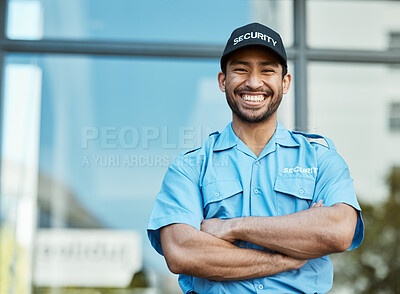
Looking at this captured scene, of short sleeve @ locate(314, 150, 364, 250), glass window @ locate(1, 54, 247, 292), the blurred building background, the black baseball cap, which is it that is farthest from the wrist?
glass window @ locate(1, 54, 247, 292)

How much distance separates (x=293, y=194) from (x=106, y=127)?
275cm

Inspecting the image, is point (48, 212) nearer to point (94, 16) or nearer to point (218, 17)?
point (94, 16)

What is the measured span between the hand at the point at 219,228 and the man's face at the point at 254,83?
14.8 inches

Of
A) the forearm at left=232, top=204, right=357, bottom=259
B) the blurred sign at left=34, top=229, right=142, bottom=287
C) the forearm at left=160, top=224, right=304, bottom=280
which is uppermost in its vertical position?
the forearm at left=232, top=204, right=357, bottom=259

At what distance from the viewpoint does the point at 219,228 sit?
1.73 meters

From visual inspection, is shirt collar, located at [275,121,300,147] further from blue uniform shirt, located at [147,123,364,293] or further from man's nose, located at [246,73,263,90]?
man's nose, located at [246,73,263,90]

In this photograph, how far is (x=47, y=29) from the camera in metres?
4.32

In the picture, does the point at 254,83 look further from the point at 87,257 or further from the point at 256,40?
the point at 87,257

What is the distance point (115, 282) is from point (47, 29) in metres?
2.06

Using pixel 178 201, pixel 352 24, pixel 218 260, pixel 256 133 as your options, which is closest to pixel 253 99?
pixel 256 133

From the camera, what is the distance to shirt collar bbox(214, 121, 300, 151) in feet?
6.35

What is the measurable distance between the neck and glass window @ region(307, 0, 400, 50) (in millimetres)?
2693

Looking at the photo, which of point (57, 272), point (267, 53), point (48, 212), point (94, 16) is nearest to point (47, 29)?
point (94, 16)

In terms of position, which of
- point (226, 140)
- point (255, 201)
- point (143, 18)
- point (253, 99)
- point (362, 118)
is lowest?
point (255, 201)
